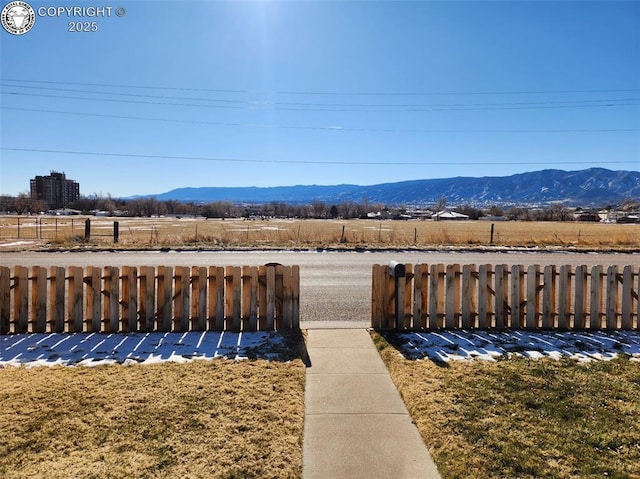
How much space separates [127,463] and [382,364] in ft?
10.3

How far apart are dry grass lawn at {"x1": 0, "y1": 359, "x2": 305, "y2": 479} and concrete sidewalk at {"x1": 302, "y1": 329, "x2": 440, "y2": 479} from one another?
165 millimetres

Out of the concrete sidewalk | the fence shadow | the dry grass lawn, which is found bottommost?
the concrete sidewalk

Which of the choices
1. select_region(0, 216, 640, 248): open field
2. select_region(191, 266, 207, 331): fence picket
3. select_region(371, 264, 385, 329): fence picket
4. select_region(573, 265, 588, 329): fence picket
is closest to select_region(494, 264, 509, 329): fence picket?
select_region(573, 265, 588, 329): fence picket

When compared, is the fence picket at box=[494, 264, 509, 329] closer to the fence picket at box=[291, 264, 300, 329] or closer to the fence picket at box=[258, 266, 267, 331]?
the fence picket at box=[291, 264, 300, 329]

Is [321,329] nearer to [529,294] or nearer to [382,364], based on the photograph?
[382,364]

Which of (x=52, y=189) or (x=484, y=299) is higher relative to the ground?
(x=52, y=189)

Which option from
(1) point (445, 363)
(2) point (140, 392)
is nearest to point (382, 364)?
(1) point (445, 363)

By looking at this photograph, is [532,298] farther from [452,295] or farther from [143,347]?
[143,347]

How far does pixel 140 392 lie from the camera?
429 centimetres

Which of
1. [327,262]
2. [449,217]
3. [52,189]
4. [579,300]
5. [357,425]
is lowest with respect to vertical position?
[357,425]

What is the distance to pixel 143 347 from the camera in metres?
5.78

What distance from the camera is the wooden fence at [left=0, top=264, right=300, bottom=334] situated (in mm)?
6336

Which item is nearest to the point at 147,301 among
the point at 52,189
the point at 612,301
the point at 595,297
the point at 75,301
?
the point at 75,301

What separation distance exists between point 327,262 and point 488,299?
8910mm
